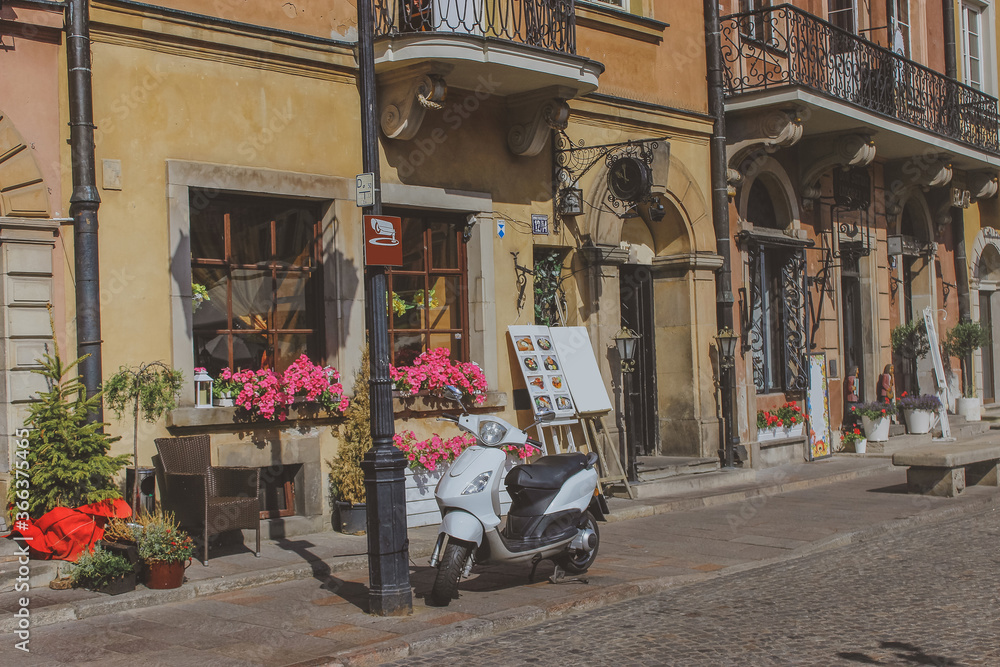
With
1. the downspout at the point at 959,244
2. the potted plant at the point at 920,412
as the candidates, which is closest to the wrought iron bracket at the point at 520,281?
the potted plant at the point at 920,412

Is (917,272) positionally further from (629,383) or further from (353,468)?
(353,468)

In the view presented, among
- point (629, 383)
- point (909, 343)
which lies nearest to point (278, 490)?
point (629, 383)

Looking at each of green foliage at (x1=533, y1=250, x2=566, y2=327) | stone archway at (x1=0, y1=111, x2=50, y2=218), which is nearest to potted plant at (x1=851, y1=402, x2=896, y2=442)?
green foliage at (x1=533, y1=250, x2=566, y2=327)

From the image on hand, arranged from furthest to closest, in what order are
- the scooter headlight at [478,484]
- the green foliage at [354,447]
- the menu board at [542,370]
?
the menu board at [542,370], the green foliage at [354,447], the scooter headlight at [478,484]

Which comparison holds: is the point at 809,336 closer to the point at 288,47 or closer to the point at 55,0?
the point at 288,47

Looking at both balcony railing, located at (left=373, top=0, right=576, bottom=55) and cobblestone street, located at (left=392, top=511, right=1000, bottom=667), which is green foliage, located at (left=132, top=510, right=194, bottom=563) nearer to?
cobblestone street, located at (left=392, top=511, right=1000, bottom=667)

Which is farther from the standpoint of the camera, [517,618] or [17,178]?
[17,178]

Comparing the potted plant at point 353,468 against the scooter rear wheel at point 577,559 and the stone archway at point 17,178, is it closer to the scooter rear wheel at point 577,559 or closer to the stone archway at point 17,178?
the scooter rear wheel at point 577,559

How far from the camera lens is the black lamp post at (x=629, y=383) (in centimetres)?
1193

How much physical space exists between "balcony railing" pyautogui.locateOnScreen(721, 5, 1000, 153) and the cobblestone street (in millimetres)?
7969

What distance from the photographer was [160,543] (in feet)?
24.8

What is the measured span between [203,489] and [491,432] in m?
2.27

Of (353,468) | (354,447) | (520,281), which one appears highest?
(520,281)

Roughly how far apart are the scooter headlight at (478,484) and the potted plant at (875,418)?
10981mm
